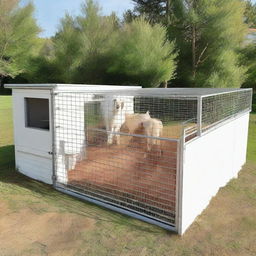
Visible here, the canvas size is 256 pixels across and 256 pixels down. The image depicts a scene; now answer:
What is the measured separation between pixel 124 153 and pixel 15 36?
17.3 meters

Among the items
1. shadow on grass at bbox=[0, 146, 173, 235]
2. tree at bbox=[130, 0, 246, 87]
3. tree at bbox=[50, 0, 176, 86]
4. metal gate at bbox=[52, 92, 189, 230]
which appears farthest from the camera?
tree at bbox=[130, 0, 246, 87]

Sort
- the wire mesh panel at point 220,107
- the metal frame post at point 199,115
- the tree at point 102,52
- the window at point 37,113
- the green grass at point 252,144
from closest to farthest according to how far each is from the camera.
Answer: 1. the metal frame post at point 199,115
2. the wire mesh panel at point 220,107
3. the window at point 37,113
4. the green grass at point 252,144
5. the tree at point 102,52

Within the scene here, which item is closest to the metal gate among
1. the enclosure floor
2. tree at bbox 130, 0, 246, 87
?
the enclosure floor

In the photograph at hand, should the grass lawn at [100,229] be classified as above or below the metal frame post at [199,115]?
below

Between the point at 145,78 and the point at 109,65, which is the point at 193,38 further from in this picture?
the point at 109,65

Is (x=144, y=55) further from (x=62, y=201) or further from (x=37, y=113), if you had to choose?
(x=62, y=201)

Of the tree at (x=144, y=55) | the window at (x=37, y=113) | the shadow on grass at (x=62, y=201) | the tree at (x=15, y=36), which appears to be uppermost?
the tree at (x=15, y=36)

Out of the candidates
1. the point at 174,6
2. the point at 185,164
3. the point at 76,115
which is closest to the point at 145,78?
the point at 174,6

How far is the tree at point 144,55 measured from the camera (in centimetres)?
932

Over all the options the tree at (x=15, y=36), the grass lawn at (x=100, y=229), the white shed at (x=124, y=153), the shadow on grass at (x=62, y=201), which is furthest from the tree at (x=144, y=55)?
the tree at (x=15, y=36)

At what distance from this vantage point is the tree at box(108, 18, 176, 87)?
30.6ft

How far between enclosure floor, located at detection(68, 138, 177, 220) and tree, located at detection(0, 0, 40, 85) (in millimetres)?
15474

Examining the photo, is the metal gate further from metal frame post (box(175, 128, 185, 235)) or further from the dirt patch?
the dirt patch

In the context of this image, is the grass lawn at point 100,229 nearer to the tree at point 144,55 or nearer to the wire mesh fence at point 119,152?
the wire mesh fence at point 119,152
